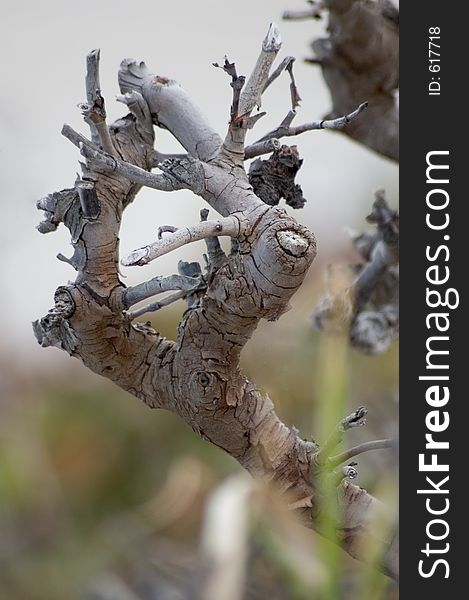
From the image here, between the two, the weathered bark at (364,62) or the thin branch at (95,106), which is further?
the weathered bark at (364,62)

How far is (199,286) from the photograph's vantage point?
0.54 m

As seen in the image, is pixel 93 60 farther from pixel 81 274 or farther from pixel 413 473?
pixel 413 473

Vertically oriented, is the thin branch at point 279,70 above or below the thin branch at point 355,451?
above

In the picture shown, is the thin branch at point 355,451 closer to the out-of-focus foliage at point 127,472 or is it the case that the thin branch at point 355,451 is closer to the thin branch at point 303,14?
the out-of-focus foliage at point 127,472

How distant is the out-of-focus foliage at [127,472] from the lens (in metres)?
1.04

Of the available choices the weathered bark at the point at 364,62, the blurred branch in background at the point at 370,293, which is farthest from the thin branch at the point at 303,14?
the blurred branch in background at the point at 370,293

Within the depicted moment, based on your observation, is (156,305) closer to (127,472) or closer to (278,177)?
(278,177)

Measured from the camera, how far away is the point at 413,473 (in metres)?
0.62

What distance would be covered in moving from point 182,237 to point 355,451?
0.19 metres

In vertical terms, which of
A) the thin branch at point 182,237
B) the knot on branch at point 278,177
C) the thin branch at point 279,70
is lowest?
the thin branch at point 182,237

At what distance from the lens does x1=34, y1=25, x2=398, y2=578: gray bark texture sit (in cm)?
49

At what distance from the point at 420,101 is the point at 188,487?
3.00ft

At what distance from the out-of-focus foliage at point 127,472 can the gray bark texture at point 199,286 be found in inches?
6.2

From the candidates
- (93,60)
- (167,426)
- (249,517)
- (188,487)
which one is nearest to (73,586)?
(188,487)
